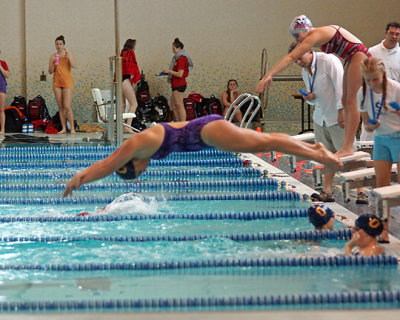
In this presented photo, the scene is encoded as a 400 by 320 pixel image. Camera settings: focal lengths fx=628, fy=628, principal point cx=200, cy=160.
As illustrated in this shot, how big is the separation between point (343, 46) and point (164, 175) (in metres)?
3.18

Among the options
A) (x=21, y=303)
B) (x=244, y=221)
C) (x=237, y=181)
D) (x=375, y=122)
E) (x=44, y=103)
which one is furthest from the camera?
(x=44, y=103)

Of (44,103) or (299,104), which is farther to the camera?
(299,104)

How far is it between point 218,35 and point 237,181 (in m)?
8.61

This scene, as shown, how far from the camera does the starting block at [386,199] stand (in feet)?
13.4

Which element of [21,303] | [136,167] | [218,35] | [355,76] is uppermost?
[218,35]

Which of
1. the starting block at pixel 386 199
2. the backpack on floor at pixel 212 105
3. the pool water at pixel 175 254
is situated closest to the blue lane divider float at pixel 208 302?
the pool water at pixel 175 254

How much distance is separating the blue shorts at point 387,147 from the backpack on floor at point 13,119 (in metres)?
10.0

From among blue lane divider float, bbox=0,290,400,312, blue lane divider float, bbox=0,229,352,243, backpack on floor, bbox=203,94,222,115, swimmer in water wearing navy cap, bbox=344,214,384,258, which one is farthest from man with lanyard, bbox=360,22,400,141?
backpack on floor, bbox=203,94,222,115

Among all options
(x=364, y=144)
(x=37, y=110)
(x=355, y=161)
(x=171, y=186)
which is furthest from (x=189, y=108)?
(x=355, y=161)

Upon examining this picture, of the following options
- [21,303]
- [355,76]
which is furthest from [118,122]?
[21,303]

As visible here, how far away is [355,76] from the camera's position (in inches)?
206

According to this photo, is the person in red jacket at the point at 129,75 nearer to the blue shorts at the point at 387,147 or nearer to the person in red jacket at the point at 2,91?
the person in red jacket at the point at 2,91

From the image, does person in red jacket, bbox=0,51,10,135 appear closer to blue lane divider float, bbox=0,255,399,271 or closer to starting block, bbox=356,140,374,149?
starting block, bbox=356,140,374,149

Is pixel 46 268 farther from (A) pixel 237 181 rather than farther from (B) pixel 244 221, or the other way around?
(A) pixel 237 181
